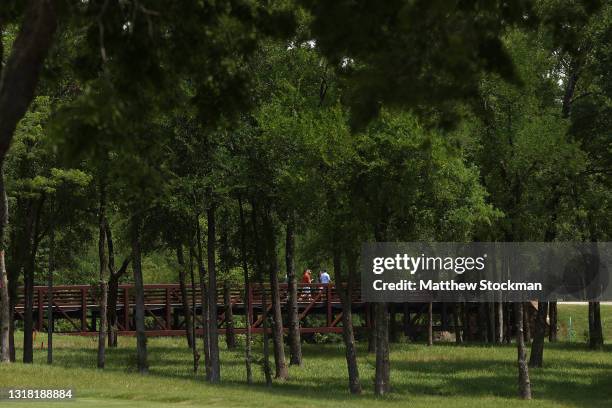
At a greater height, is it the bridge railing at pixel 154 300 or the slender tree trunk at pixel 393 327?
the bridge railing at pixel 154 300

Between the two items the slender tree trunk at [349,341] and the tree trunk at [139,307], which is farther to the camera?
the tree trunk at [139,307]

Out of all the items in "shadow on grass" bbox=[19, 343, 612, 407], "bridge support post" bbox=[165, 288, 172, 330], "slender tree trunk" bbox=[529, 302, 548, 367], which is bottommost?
"shadow on grass" bbox=[19, 343, 612, 407]

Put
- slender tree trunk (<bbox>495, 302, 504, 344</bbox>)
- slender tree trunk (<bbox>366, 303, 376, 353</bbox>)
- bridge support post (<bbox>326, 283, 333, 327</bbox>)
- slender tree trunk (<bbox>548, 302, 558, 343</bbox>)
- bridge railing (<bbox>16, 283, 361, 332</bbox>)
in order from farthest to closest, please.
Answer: slender tree trunk (<bbox>548, 302, 558, 343</bbox>) → slender tree trunk (<bbox>495, 302, 504, 344</bbox>) → bridge support post (<bbox>326, 283, 333, 327</bbox>) → bridge railing (<bbox>16, 283, 361, 332</bbox>) → slender tree trunk (<bbox>366, 303, 376, 353</bbox>)

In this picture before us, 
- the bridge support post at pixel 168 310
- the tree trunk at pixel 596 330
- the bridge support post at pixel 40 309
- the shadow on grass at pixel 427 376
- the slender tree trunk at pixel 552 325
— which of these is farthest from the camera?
the slender tree trunk at pixel 552 325

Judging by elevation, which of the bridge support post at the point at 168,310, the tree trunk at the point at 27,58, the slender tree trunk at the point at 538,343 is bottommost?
the slender tree trunk at the point at 538,343

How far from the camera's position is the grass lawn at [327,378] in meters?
28.0

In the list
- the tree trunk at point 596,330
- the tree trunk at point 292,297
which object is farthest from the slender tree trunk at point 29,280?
the tree trunk at point 596,330

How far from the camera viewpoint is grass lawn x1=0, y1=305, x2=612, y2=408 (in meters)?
28.0

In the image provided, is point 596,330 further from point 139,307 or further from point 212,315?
point 139,307

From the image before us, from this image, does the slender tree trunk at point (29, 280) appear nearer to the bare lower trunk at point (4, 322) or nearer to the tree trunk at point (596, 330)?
the bare lower trunk at point (4, 322)

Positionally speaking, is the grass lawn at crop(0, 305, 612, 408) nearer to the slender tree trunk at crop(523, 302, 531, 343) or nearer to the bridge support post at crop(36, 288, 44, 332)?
the bridge support post at crop(36, 288, 44, 332)

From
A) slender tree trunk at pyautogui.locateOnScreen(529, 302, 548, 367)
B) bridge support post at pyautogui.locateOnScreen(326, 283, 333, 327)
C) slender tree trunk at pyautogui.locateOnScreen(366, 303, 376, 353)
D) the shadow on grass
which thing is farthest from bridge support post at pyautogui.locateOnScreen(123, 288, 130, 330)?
slender tree trunk at pyautogui.locateOnScreen(529, 302, 548, 367)

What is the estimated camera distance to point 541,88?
3706 cm

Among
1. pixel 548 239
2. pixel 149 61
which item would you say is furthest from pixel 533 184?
pixel 149 61
